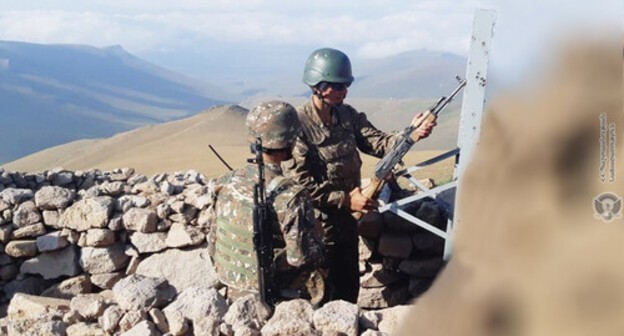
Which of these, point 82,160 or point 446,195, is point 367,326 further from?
point 82,160

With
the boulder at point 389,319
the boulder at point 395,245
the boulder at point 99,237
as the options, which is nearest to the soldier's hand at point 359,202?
the boulder at point 395,245

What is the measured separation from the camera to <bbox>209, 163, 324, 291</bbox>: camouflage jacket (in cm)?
399

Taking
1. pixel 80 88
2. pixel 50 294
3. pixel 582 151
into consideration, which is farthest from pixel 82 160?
pixel 80 88

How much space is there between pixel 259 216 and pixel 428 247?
123 inches

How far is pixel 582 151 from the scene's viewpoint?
3.65 feet

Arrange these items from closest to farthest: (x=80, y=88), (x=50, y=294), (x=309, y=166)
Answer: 1. (x=309, y=166)
2. (x=50, y=294)
3. (x=80, y=88)

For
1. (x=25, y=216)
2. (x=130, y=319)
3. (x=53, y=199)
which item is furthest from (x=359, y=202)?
(x=25, y=216)

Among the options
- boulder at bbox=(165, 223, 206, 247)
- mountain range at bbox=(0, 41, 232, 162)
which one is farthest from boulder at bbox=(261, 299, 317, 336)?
mountain range at bbox=(0, 41, 232, 162)

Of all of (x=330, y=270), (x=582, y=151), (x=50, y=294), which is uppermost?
(x=582, y=151)

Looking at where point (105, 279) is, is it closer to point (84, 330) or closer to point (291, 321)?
point (84, 330)
